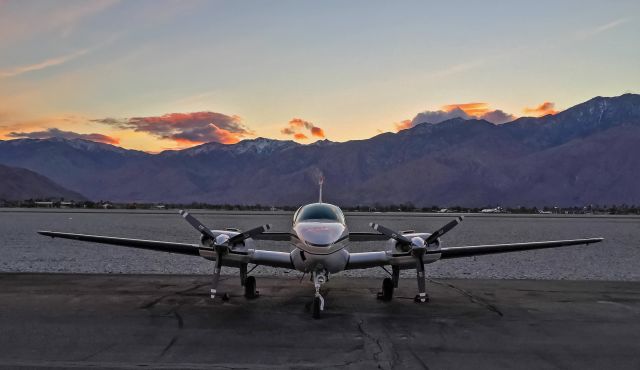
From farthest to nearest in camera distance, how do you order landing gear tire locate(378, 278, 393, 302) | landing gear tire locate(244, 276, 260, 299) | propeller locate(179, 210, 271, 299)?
landing gear tire locate(244, 276, 260, 299) → landing gear tire locate(378, 278, 393, 302) → propeller locate(179, 210, 271, 299)

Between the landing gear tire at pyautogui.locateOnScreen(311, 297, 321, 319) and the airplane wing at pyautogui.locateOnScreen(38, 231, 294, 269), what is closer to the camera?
the landing gear tire at pyautogui.locateOnScreen(311, 297, 321, 319)

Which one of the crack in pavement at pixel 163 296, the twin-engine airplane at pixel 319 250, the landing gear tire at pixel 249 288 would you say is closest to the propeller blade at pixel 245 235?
the twin-engine airplane at pixel 319 250

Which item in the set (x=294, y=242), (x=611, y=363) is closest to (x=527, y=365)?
(x=611, y=363)

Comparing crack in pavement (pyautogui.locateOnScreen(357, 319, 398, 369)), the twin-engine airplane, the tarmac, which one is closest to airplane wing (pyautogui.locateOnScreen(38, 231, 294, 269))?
the twin-engine airplane

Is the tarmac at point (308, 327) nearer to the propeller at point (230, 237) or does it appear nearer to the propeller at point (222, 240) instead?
the propeller at point (222, 240)

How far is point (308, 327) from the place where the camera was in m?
13.0

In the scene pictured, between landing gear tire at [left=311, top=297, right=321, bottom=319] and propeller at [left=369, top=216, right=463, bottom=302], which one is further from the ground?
propeller at [left=369, top=216, right=463, bottom=302]

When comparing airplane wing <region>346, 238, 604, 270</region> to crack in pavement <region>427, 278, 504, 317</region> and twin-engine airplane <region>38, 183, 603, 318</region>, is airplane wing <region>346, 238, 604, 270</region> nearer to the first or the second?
twin-engine airplane <region>38, 183, 603, 318</region>

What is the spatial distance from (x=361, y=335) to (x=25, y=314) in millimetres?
7729

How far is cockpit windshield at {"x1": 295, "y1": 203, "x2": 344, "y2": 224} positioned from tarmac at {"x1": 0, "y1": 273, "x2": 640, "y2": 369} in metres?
2.30

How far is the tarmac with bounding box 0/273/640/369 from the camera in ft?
33.5

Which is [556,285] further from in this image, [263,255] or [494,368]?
[494,368]

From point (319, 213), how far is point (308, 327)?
388cm

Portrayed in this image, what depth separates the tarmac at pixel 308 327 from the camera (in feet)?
33.5
